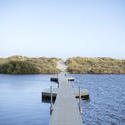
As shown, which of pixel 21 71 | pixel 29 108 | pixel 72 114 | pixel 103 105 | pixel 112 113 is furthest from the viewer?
pixel 21 71

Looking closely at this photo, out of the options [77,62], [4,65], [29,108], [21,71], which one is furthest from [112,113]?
[77,62]

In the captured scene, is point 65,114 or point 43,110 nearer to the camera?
point 65,114

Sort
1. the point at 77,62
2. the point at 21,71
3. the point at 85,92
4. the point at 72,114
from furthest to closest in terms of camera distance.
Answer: the point at 77,62
the point at 21,71
the point at 85,92
the point at 72,114

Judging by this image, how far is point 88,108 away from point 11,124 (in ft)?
9.34

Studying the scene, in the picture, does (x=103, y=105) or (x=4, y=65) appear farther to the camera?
(x=4, y=65)

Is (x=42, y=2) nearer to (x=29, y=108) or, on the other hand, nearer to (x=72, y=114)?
(x=29, y=108)

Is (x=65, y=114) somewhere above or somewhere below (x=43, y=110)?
above

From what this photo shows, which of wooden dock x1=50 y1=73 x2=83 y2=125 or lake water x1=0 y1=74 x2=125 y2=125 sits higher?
wooden dock x1=50 y1=73 x2=83 y2=125

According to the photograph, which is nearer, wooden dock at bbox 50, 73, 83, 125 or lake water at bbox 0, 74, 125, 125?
wooden dock at bbox 50, 73, 83, 125

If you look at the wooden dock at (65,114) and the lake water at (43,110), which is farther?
the lake water at (43,110)

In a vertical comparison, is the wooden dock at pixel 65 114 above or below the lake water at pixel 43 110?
above

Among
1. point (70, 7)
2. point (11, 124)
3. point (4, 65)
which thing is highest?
point (70, 7)

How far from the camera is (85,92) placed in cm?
906

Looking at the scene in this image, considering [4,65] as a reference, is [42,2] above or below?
above
